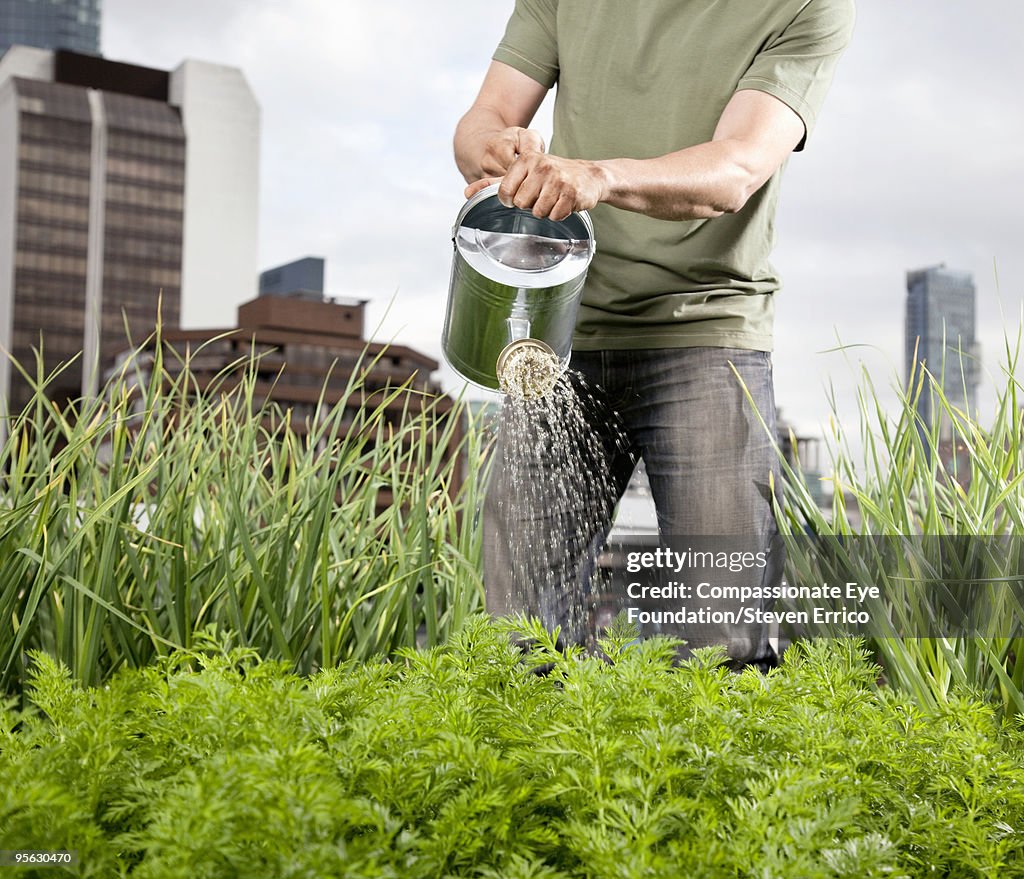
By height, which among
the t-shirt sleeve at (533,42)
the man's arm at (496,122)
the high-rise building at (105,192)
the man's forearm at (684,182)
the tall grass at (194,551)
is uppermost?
the high-rise building at (105,192)

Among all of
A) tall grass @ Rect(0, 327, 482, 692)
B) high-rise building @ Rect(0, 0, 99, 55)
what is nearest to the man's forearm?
tall grass @ Rect(0, 327, 482, 692)

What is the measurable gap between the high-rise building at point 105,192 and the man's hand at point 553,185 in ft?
193

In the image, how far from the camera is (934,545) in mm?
1291

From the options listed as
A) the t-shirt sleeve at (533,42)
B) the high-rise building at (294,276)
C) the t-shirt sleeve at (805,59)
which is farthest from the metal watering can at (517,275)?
the high-rise building at (294,276)

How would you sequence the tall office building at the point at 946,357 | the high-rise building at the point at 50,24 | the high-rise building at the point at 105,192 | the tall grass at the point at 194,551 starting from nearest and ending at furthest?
the tall grass at the point at 194,551 < the tall office building at the point at 946,357 < the high-rise building at the point at 105,192 < the high-rise building at the point at 50,24

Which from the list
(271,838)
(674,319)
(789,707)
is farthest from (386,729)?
(674,319)

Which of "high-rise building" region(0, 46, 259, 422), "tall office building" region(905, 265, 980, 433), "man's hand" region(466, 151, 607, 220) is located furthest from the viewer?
"high-rise building" region(0, 46, 259, 422)

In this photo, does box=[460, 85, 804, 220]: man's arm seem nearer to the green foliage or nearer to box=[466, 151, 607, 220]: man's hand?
box=[466, 151, 607, 220]: man's hand

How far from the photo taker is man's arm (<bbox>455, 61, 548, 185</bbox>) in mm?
1105

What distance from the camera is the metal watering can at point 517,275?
1096 millimetres

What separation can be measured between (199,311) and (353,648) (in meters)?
65.6

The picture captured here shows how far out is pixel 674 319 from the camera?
1256 millimetres

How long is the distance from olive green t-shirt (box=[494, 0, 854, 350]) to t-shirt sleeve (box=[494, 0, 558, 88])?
92mm

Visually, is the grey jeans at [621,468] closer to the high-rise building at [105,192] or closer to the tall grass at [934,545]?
the tall grass at [934,545]
